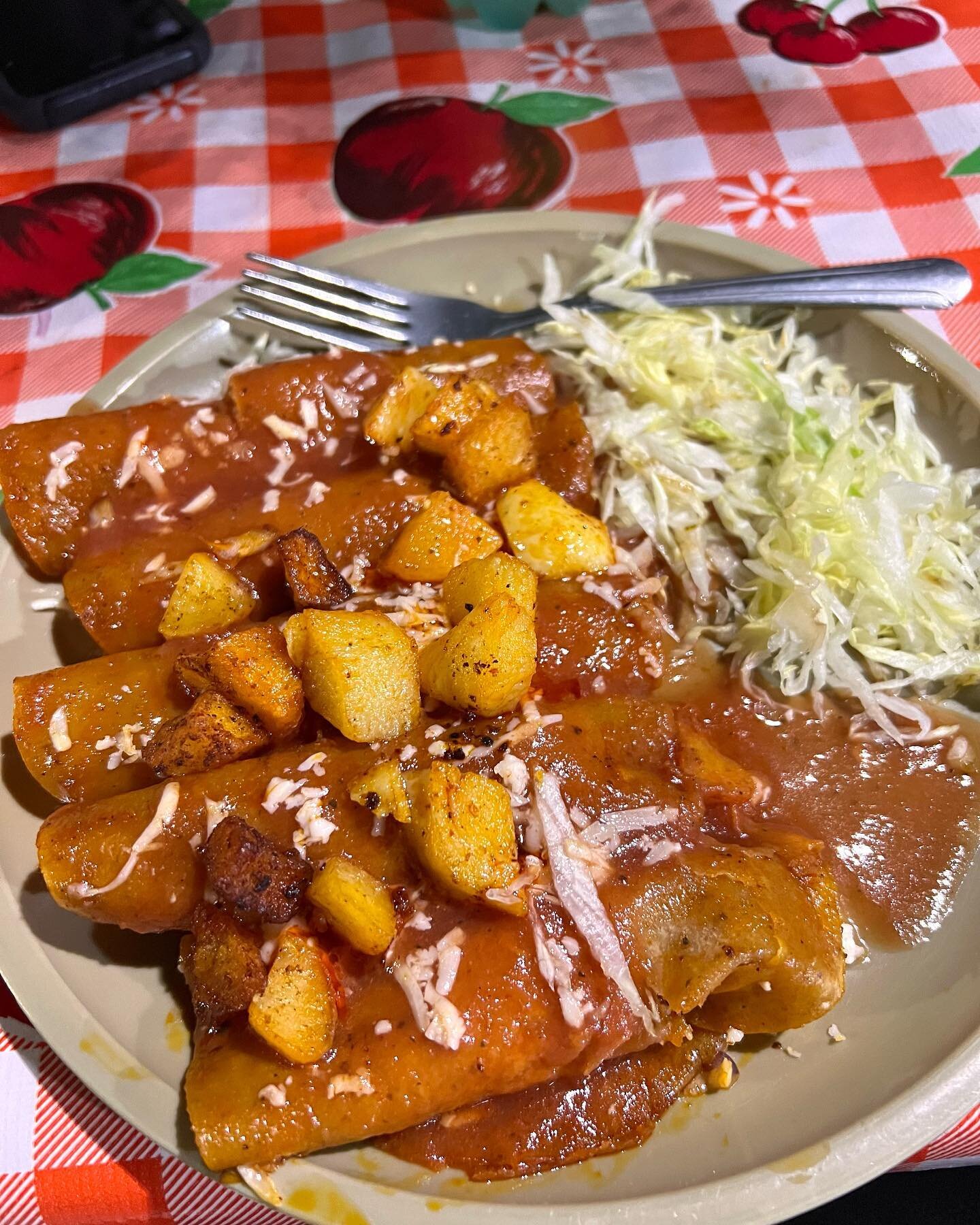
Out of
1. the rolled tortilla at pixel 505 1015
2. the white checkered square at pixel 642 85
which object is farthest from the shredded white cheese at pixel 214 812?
the white checkered square at pixel 642 85

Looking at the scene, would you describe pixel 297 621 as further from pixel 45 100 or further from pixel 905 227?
pixel 45 100

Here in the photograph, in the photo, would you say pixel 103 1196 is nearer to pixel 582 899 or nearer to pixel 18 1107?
pixel 18 1107

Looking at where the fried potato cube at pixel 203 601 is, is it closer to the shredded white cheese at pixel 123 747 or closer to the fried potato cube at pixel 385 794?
the shredded white cheese at pixel 123 747

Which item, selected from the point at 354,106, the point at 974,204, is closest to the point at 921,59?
the point at 974,204

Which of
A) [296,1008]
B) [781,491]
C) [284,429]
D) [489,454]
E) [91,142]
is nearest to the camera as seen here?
[296,1008]

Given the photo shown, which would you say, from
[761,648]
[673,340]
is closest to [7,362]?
[673,340]

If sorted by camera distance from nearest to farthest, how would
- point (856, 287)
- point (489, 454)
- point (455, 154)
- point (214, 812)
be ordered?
point (214, 812)
point (489, 454)
point (856, 287)
point (455, 154)
